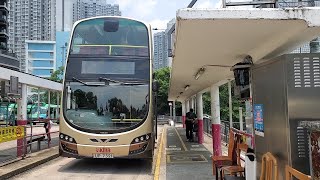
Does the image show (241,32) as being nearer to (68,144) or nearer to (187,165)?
(187,165)

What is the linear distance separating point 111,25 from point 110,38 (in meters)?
0.45

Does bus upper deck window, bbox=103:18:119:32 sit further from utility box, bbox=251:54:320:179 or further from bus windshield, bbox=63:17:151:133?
utility box, bbox=251:54:320:179

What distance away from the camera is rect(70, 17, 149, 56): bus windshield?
1152 centimetres

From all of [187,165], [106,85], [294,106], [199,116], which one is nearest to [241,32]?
[294,106]

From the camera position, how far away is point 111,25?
1197cm

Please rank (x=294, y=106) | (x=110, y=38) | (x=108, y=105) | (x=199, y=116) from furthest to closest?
(x=199, y=116), (x=110, y=38), (x=108, y=105), (x=294, y=106)

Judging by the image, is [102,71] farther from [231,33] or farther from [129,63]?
[231,33]

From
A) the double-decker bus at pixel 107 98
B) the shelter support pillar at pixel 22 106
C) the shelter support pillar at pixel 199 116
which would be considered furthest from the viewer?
the shelter support pillar at pixel 199 116

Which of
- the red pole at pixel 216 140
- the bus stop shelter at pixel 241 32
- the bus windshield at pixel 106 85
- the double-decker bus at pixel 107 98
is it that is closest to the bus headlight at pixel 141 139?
the double-decker bus at pixel 107 98

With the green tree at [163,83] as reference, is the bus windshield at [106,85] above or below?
below

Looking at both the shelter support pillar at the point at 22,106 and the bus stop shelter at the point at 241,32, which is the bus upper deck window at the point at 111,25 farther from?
the shelter support pillar at the point at 22,106

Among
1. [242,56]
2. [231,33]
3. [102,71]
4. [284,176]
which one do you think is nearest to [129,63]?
[102,71]

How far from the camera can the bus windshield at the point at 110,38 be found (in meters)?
11.5

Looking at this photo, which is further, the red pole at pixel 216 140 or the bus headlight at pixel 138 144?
the red pole at pixel 216 140
